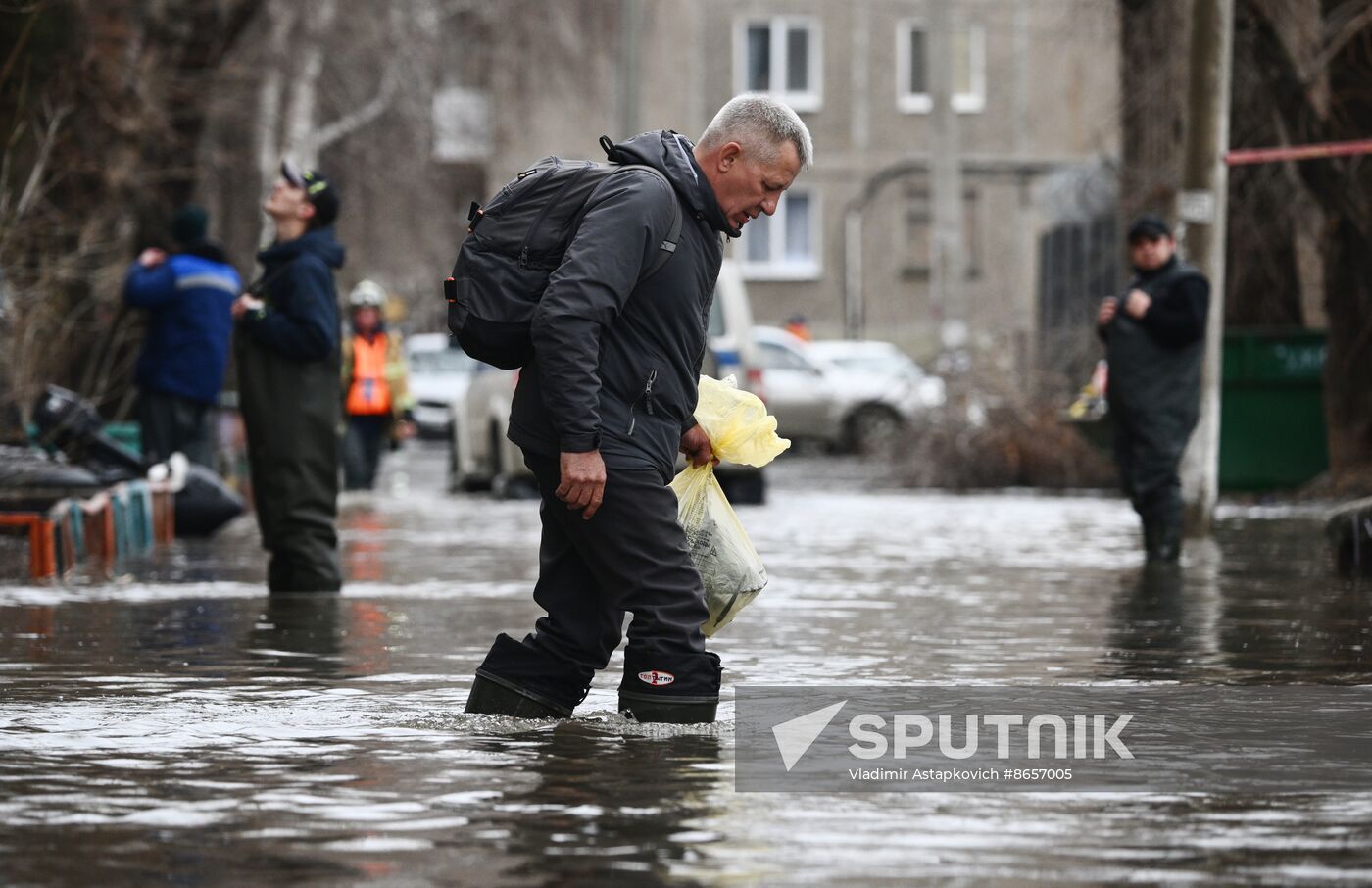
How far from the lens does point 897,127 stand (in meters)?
53.3

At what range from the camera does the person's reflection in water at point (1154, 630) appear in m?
8.66

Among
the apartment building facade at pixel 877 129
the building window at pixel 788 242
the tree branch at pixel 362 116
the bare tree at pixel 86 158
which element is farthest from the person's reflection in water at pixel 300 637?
the building window at pixel 788 242

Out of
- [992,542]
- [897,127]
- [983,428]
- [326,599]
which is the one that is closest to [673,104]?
[897,127]

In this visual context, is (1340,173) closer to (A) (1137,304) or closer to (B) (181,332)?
(A) (1137,304)

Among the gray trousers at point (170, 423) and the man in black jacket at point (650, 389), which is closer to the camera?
the man in black jacket at point (650, 389)

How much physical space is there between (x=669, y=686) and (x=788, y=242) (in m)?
46.7

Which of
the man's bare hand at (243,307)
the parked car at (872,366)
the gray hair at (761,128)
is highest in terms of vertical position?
the gray hair at (761,128)

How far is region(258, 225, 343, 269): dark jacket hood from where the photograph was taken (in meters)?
10.8

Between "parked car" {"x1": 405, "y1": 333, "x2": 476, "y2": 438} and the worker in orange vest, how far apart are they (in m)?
17.3

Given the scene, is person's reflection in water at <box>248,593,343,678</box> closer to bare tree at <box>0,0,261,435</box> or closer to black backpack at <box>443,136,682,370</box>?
black backpack at <box>443,136,682,370</box>

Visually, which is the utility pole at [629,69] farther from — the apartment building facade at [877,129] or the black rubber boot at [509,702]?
the black rubber boot at [509,702]

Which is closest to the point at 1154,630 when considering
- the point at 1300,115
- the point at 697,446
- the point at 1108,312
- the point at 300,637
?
the point at 300,637

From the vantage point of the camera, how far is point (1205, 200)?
15.9 metres

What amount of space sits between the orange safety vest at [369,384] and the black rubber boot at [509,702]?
14558 millimetres
